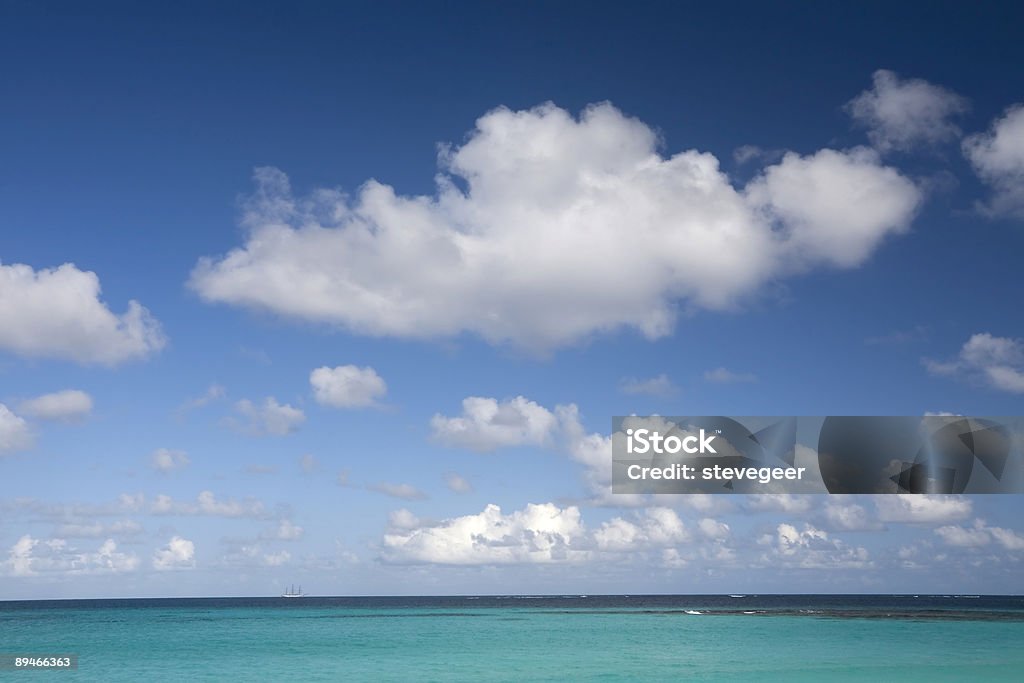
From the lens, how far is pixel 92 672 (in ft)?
161

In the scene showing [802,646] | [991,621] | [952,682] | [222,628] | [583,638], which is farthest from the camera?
[222,628]

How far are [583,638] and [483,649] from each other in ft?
39.6

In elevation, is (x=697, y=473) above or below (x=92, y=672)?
above

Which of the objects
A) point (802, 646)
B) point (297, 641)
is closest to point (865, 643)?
point (802, 646)

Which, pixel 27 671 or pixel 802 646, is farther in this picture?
pixel 802 646

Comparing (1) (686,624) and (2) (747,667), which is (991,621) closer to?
(1) (686,624)

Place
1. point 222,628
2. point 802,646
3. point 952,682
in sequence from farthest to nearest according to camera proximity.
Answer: point 222,628 < point 802,646 < point 952,682

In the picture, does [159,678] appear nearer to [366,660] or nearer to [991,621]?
[366,660]

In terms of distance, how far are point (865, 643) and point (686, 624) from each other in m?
28.5

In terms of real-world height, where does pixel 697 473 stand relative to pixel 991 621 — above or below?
above

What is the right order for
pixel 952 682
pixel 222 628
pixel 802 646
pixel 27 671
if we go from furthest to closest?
1. pixel 222 628
2. pixel 802 646
3. pixel 27 671
4. pixel 952 682

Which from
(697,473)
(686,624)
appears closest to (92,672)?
(697,473)

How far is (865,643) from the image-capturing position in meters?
60.9

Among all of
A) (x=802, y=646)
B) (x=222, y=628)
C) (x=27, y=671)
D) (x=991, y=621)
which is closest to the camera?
(x=27, y=671)
